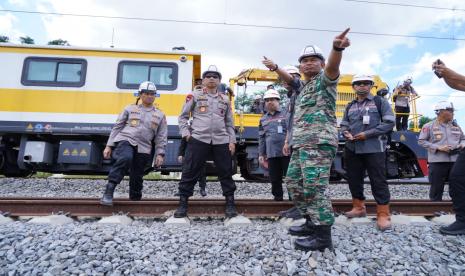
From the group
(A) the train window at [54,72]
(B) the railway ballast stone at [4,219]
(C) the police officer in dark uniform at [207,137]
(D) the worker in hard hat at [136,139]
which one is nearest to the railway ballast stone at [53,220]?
(B) the railway ballast stone at [4,219]

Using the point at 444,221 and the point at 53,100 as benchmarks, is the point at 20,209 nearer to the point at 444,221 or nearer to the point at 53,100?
the point at 53,100

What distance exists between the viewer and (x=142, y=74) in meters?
7.37

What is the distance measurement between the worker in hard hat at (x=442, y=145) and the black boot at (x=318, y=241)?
3.48 meters

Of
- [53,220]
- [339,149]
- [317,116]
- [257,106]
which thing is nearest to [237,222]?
[317,116]

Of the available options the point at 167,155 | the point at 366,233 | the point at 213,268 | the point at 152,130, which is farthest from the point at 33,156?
the point at 366,233

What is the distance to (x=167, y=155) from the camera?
7.24 m

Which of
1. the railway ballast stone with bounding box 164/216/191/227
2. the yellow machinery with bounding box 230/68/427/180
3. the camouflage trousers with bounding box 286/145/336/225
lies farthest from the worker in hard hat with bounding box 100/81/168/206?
the yellow machinery with bounding box 230/68/427/180

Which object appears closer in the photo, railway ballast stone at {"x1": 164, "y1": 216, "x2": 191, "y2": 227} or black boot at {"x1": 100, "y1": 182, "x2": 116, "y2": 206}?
railway ballast stone at {"x1": 164, "y1": 216, "x2": 191, "y2": 227}

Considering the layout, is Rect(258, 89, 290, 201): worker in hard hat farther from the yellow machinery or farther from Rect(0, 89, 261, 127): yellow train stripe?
Rect(0, 89, 261, 127): yellow train stripe

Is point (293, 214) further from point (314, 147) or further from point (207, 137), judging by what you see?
point (207, 137)

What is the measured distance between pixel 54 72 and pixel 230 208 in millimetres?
5900

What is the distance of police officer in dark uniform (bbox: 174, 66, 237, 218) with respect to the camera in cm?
359

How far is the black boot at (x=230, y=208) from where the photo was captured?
3.53 metres

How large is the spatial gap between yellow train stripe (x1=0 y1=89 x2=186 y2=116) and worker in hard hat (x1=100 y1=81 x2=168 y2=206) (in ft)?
10.6
